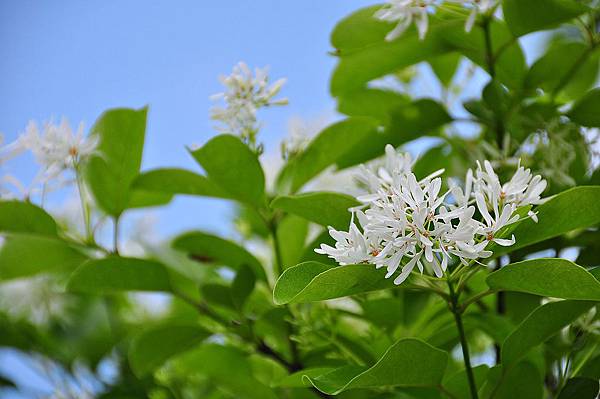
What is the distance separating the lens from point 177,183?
729 millimetres

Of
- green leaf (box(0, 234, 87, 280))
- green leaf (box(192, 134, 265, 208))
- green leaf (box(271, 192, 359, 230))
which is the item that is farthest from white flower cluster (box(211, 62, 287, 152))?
green leaf (box(0, 234, 87, 280))

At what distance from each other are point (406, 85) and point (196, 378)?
0.47 m

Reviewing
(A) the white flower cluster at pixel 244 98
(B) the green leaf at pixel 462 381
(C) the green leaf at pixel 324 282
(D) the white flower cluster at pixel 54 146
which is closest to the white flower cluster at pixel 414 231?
(C) the green leaf at pixel 324 282

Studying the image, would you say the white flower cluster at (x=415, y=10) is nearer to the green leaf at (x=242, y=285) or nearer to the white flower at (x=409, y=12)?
the white flower at (x=409, y=12)

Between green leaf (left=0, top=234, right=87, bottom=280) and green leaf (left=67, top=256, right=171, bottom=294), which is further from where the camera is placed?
green leaf (left=0, top=234, right=87, bottom=280)

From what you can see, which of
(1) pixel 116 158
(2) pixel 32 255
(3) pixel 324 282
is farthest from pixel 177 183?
(3) pixel 324 282

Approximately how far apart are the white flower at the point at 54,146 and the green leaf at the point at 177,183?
6cm

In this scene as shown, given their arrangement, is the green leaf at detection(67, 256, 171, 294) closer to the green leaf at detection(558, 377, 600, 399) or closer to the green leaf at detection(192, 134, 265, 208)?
the green leaf at detection(192, 134, 265, 208)

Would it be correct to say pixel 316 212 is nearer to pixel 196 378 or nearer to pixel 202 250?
pixel 202 250

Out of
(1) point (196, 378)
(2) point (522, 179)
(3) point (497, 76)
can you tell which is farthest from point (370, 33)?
(1) point (196, 378)

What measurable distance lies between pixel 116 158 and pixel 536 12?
0.40 meters

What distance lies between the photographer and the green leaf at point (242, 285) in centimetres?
69

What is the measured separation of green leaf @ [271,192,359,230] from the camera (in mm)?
543

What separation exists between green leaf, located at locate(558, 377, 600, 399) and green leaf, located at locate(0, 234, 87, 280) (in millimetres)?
483
